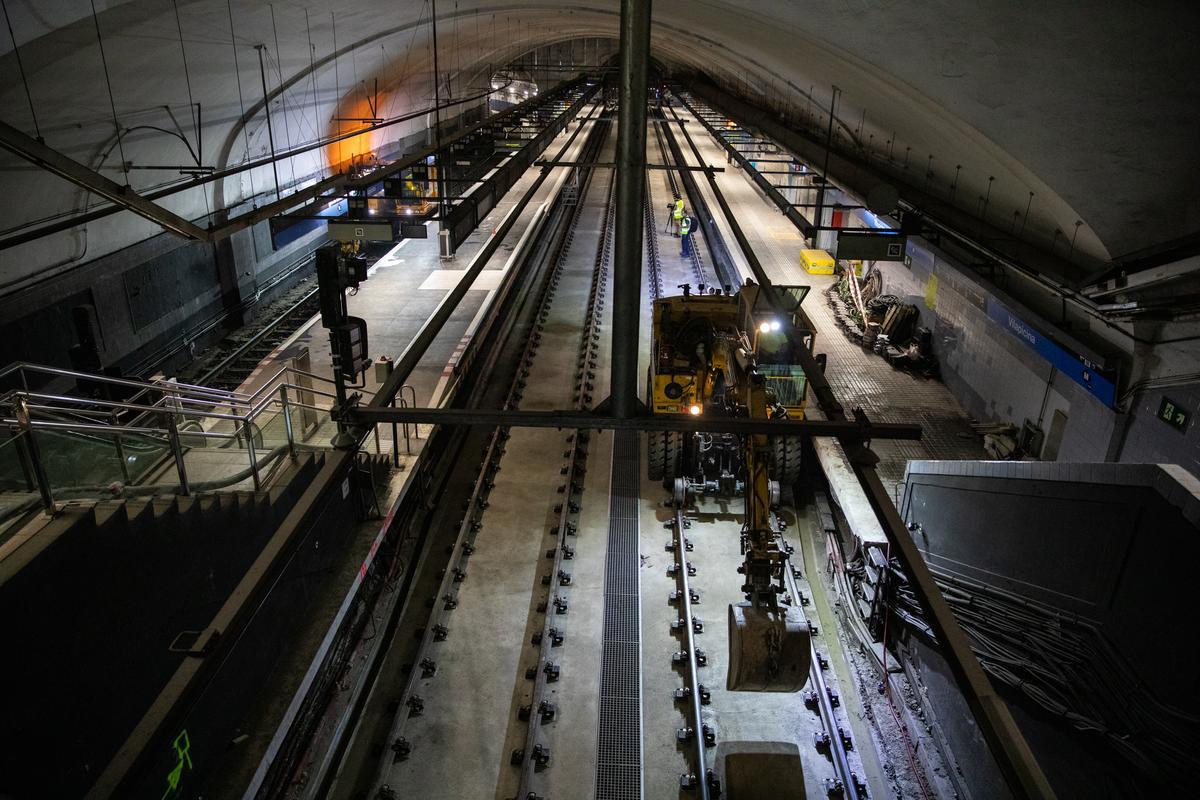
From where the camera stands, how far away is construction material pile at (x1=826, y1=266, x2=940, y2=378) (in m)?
13.4

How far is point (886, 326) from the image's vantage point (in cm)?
1416

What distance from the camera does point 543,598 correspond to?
7.77 metres

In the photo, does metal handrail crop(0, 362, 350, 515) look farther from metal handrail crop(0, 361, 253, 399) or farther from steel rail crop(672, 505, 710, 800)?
steel rail crop(672, 505, 710, 800)

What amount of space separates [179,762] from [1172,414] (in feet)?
28.8

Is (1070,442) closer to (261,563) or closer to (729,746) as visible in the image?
(729,746)

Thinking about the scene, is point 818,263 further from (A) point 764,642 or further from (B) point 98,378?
(B) point 98,378

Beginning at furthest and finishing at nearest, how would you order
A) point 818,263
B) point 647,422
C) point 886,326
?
point 818,263, point 886,326, point 647,422

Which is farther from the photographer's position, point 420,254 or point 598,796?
point 420,254

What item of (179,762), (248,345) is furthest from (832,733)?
(248,345)

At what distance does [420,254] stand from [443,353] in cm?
648

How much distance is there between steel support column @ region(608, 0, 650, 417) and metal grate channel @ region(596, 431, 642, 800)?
3642 millimetres

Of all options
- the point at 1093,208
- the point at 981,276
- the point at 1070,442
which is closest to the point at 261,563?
the point at 1093,208

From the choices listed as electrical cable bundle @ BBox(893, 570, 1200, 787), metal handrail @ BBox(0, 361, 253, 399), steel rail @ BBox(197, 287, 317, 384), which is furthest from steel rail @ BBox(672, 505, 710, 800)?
steel rail @ BBox(197, 287, 317, 384)

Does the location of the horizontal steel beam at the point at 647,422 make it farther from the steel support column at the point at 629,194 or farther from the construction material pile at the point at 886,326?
the construction material pile at the point at 886,326
